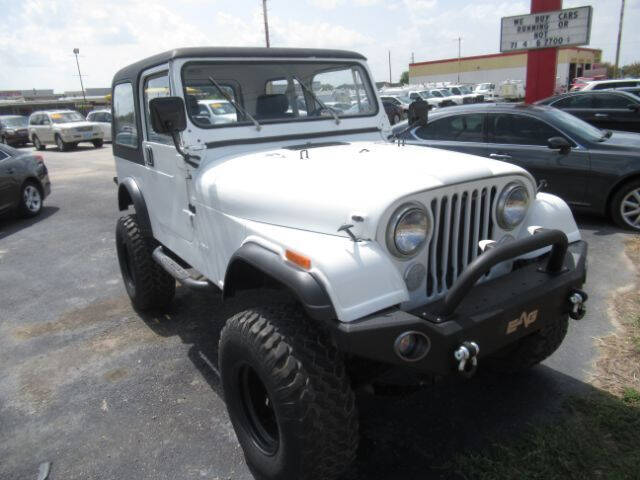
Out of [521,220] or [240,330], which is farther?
[521,220]

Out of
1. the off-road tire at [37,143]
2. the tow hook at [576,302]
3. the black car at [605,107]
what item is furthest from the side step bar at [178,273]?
the off-road tire at [37,143]

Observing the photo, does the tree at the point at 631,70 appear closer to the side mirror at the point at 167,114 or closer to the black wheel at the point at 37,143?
the black wheel at the point at 37,143

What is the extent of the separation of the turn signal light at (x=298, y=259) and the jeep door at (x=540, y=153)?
4630 mm

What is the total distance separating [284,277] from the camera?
213 centimetres

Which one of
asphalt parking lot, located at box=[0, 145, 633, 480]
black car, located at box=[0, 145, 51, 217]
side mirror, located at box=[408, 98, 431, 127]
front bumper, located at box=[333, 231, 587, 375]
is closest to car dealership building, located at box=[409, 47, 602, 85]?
black car, located at box=[0, 145, 51, 217]

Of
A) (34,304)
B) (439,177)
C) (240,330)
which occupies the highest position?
(439,177)

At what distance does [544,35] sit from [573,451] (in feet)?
36.7

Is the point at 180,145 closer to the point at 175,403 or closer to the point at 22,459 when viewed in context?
the point at 175,403

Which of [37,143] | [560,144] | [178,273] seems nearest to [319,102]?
[178,273]

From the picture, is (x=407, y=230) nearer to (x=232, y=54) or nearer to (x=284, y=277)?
(x=284, y=277)

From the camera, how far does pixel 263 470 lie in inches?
95.7

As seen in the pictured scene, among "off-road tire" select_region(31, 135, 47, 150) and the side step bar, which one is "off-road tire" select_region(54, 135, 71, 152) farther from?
the side step bar

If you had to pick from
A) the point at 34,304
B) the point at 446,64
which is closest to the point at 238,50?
the point at 34,304

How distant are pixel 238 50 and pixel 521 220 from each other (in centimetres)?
208
